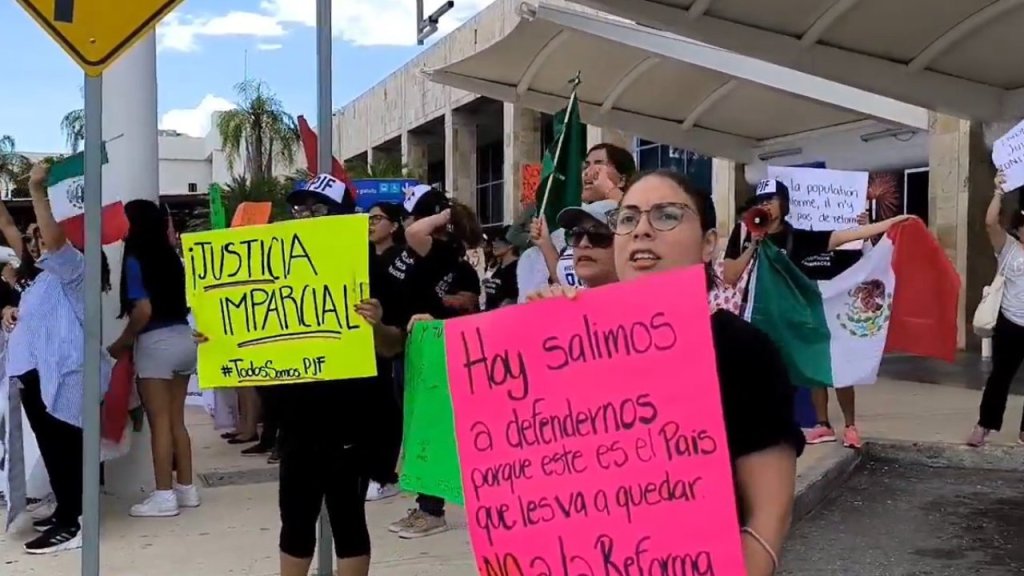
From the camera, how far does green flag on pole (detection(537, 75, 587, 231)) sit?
13.9 feet

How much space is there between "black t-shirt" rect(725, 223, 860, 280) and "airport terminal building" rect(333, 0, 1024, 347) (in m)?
3.68

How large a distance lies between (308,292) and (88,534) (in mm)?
1146

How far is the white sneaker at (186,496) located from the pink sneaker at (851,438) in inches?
169

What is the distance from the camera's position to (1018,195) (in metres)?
6.87

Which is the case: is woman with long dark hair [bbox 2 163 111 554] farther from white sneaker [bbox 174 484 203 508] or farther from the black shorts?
the black shorts

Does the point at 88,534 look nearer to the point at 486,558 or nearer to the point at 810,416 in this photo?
the point at 486,558

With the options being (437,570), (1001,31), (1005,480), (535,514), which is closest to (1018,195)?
(1005,480)

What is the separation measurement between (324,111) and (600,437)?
252cm

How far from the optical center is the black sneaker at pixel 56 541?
5012mm

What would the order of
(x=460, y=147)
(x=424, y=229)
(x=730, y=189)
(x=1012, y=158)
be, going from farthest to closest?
(x=460, y=147) → (x=730, y=189) → (x=1012, y=158) → (x=424, y=229)

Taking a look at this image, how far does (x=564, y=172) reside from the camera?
14.3ft

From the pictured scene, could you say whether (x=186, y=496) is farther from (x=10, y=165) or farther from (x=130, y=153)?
(x=10, y=165)

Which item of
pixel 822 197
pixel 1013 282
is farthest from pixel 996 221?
pixel 822 197

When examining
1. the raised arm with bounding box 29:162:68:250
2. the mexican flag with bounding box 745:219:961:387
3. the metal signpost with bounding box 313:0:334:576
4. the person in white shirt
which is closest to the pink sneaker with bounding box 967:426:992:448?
the person in white shirt
